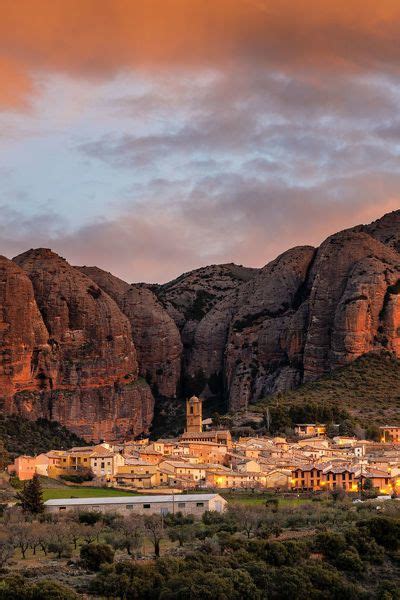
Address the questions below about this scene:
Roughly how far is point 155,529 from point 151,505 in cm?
1284

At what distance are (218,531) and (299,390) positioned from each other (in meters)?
92.1

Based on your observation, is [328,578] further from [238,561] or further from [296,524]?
[296,524]

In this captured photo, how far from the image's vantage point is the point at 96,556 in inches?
2810

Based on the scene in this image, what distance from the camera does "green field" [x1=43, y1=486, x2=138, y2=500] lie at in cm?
10569

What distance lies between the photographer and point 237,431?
152m

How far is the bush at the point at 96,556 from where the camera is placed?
7125 cm

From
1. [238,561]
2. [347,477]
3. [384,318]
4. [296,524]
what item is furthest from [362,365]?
[238,561]

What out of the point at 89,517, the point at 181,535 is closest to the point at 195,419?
the point at 89,517

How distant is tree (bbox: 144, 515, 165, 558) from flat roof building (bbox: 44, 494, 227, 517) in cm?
480

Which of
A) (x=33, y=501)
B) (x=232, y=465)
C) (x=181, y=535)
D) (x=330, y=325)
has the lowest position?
(x=181, y=535)

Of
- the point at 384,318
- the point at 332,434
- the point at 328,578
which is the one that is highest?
the point at 384,318


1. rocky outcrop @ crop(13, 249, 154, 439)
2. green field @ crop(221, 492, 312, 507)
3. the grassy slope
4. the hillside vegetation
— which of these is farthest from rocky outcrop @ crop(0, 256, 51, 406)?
green field @ crop(221, 492, 312, 507)

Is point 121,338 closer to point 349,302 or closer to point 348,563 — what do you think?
point 349,302

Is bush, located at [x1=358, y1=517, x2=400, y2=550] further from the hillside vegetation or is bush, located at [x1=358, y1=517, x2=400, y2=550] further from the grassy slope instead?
the hillside vegetation
